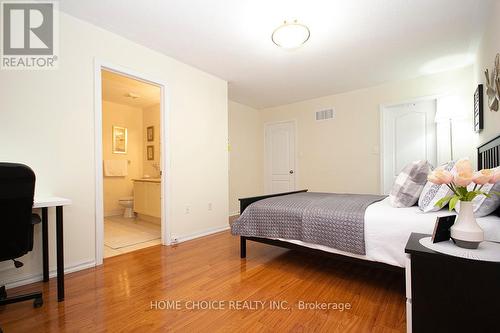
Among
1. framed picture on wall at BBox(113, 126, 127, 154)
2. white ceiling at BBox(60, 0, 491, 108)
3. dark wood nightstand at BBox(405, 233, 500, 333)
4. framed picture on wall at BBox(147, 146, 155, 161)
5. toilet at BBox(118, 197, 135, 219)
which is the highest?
white ceiling at BBox(60, 0, 491, 108)

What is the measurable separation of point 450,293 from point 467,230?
300 mm

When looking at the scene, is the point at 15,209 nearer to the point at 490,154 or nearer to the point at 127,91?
the point at 127,91

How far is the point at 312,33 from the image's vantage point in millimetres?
2584

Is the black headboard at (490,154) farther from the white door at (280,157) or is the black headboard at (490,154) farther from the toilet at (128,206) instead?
the toilet at (128,206)

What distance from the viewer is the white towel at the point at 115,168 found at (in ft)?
16.3

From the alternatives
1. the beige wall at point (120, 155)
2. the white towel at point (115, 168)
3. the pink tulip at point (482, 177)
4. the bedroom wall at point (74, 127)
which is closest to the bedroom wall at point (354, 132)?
the bedroom wall at point (74, 127)

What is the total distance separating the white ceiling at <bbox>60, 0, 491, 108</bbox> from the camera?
219cm

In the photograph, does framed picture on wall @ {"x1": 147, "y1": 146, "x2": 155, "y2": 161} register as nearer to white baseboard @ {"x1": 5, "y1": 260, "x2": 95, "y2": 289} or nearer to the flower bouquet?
white baseboard @ {"x1": 5, "y1": 260, "x2": 95, "y2": 289}

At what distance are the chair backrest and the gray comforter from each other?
1641 mm

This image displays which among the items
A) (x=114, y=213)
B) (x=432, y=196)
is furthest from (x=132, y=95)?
(x=432, y=196)

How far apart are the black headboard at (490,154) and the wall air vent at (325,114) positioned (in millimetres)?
2449

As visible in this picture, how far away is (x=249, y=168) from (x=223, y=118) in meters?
1.82

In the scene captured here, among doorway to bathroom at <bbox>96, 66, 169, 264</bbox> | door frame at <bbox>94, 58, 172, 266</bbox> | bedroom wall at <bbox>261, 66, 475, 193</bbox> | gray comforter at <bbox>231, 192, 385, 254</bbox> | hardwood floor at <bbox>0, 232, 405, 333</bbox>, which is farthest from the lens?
doorway to bathroom at <bbox>96, 66, 169, 264</bbox>

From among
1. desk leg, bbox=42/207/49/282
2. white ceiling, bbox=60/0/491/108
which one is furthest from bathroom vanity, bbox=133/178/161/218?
white ceiling, bbox=60/0/491/108
